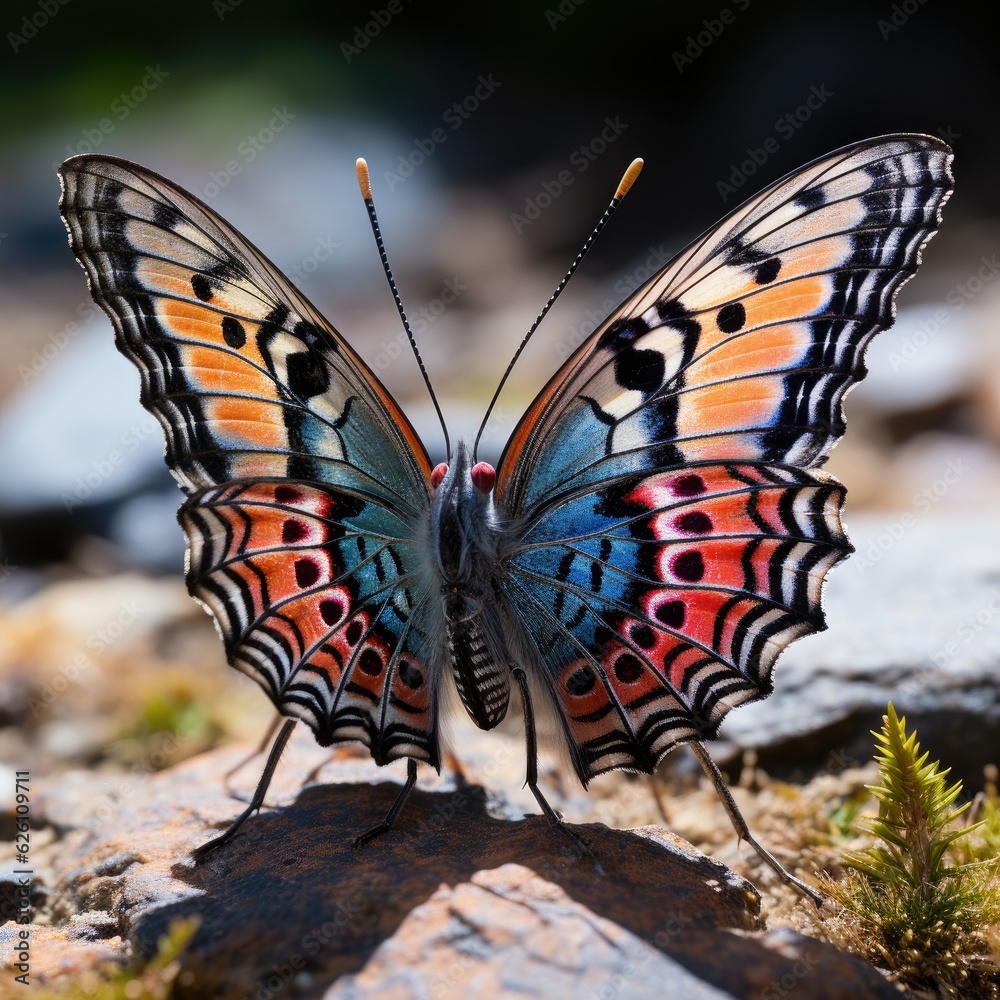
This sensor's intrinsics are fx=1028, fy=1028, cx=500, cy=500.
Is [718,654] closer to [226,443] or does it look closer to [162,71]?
Answer: [226,443]

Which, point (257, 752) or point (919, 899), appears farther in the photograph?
point (257, 752)

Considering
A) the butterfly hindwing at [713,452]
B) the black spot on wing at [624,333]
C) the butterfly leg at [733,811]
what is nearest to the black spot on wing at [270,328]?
the butterfly hindwing at [713,452]

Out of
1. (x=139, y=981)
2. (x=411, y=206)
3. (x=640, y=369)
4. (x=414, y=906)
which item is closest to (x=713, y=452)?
(x=640, y=369)

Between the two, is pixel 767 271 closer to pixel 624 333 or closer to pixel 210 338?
pixel 624 333

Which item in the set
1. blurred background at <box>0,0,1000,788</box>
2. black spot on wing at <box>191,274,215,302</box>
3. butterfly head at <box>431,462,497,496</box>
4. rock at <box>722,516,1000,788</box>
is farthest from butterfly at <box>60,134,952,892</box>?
blurred background at <box>0,0,1000,788</box>

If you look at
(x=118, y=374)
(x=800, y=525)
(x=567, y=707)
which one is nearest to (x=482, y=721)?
(x=567, y=707)

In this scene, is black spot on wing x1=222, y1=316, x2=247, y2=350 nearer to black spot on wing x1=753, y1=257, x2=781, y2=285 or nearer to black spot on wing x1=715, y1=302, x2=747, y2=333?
black spot on wing x1=715, y1=302, x2=747, y2=333
